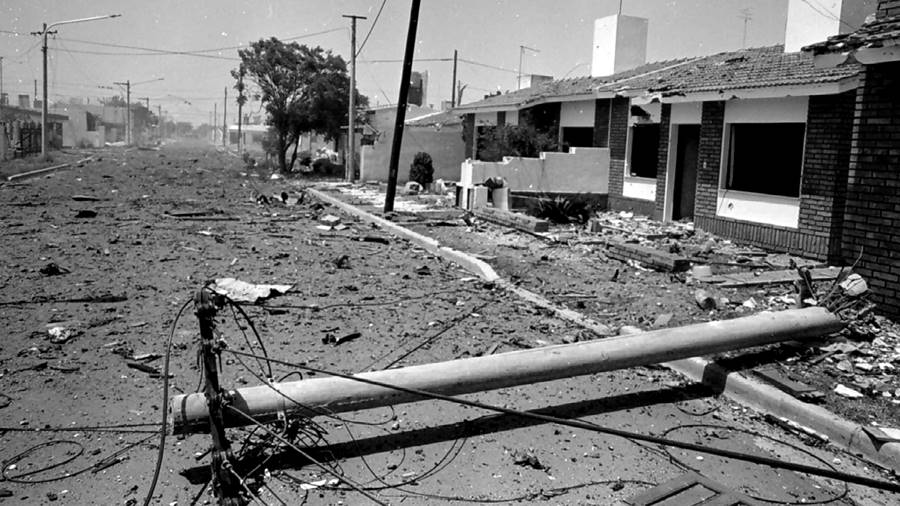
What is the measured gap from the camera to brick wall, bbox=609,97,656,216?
19.5m

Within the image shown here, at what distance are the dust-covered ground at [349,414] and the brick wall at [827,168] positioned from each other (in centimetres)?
411

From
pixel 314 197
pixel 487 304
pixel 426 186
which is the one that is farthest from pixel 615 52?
pixel 487 304

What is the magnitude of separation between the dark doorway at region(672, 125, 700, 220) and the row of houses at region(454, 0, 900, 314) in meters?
0.02

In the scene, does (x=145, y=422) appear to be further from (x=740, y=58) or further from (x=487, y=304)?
(x=740, y=58)

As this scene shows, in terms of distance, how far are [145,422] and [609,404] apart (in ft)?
12.0

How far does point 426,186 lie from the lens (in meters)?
30.3

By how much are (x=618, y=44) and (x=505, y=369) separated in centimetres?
2189

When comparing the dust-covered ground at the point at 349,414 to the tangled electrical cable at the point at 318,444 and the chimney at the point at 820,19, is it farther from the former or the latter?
the chimney at the point at 820,19

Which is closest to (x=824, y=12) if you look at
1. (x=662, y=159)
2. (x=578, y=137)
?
(x=662, y=159)

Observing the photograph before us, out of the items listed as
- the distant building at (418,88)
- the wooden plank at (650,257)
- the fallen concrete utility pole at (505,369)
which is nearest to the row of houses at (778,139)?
the fallen concrete utility pole at (505,369)

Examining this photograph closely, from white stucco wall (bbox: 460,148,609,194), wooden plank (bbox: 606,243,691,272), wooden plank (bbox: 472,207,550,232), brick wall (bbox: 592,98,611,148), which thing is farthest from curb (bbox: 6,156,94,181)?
wooden plank (bbox: 606,243,691,272)

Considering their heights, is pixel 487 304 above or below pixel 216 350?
below

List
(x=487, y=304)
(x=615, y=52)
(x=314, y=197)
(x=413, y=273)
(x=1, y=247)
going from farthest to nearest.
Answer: (x=314, y=197)
(x=615, y=52)
(x=1, y=247)
(x=413, y=273)
(x=487, y=304)

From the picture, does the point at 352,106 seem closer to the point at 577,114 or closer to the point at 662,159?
the point at 577,114
